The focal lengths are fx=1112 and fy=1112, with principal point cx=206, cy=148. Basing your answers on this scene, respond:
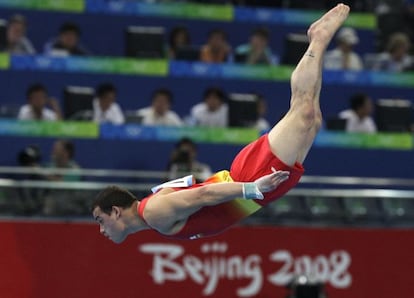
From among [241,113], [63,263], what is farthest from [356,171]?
[63,263]

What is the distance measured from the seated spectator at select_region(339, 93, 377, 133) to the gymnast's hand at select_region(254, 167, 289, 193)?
6.60 m

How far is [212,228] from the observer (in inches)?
348

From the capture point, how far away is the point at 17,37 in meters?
14.2

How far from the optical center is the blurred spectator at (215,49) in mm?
14956

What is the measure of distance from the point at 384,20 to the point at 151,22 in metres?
4.14

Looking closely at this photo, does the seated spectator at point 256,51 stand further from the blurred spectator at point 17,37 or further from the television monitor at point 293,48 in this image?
the blurred spectator at point 17,37

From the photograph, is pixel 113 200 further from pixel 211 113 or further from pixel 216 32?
pixel 216 32

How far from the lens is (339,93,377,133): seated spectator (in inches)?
577

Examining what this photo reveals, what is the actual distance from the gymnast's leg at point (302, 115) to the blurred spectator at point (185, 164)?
12.0 feet

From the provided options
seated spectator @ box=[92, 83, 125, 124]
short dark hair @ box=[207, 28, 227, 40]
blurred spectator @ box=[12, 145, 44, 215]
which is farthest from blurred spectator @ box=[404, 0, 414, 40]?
blurred spectator @ box=[12, 145, 44, 215]

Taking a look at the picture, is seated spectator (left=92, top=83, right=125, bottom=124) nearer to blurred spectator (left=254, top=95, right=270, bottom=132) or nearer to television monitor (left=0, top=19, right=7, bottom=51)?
television monitor (left=0, top=19, right=7, bottom=51)

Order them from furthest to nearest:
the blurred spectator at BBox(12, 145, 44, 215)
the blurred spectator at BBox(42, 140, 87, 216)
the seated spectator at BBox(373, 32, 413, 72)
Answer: the seated spectator at BBox(373, 32, 413, 72)
the blurred spectator at BBox(42, 140, 87, 216)
the blurred spectator at BBox(12, 145, 44, 215)

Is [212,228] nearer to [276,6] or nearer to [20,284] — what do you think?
[20,284]

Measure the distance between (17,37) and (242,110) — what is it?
3024 mm
